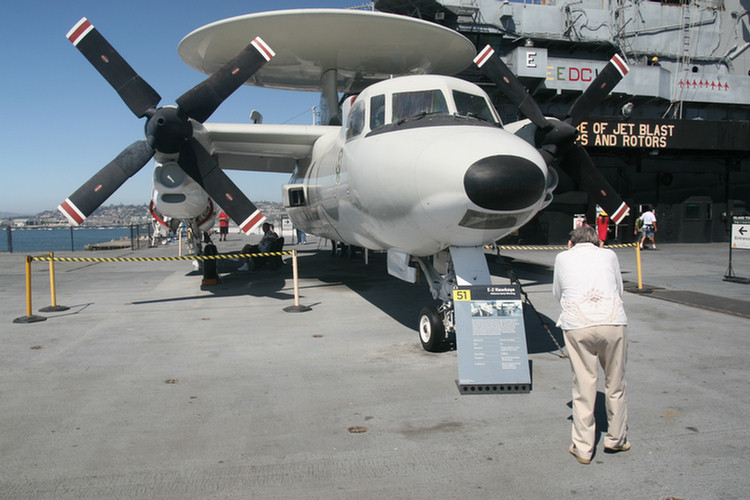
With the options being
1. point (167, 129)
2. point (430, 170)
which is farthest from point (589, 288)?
point (167, 129)

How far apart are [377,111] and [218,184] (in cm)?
471

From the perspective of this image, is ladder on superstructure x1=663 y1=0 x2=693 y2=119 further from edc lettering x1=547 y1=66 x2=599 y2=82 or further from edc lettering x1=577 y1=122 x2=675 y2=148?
edc lettering x1=547 y1=66 x2=599 y2=82

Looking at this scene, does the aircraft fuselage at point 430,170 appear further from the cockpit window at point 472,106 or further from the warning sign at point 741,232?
the warning sign at point 741,232

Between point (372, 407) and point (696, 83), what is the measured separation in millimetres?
29985

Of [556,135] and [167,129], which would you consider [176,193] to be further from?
[556,135]

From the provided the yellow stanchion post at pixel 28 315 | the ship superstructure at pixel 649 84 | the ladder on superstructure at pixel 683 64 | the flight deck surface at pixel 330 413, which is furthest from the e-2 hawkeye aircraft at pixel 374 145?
the ladder on superstructure at pixel 683 64

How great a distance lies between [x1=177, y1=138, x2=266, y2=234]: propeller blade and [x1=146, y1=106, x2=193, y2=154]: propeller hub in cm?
30

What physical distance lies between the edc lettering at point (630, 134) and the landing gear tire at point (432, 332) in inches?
777

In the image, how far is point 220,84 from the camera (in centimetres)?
1101

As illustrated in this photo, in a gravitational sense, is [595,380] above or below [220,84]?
below

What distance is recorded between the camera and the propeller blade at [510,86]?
10922 mm

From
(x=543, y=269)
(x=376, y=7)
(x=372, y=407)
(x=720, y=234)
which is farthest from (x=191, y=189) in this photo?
(x=720, y=234)

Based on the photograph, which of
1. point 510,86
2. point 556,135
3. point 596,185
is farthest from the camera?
point 596,185

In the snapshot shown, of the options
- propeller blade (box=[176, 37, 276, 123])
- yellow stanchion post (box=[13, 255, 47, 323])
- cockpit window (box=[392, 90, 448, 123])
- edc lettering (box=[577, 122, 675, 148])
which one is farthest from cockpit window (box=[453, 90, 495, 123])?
edc lettering (box=[577, 122, 675, 148])
